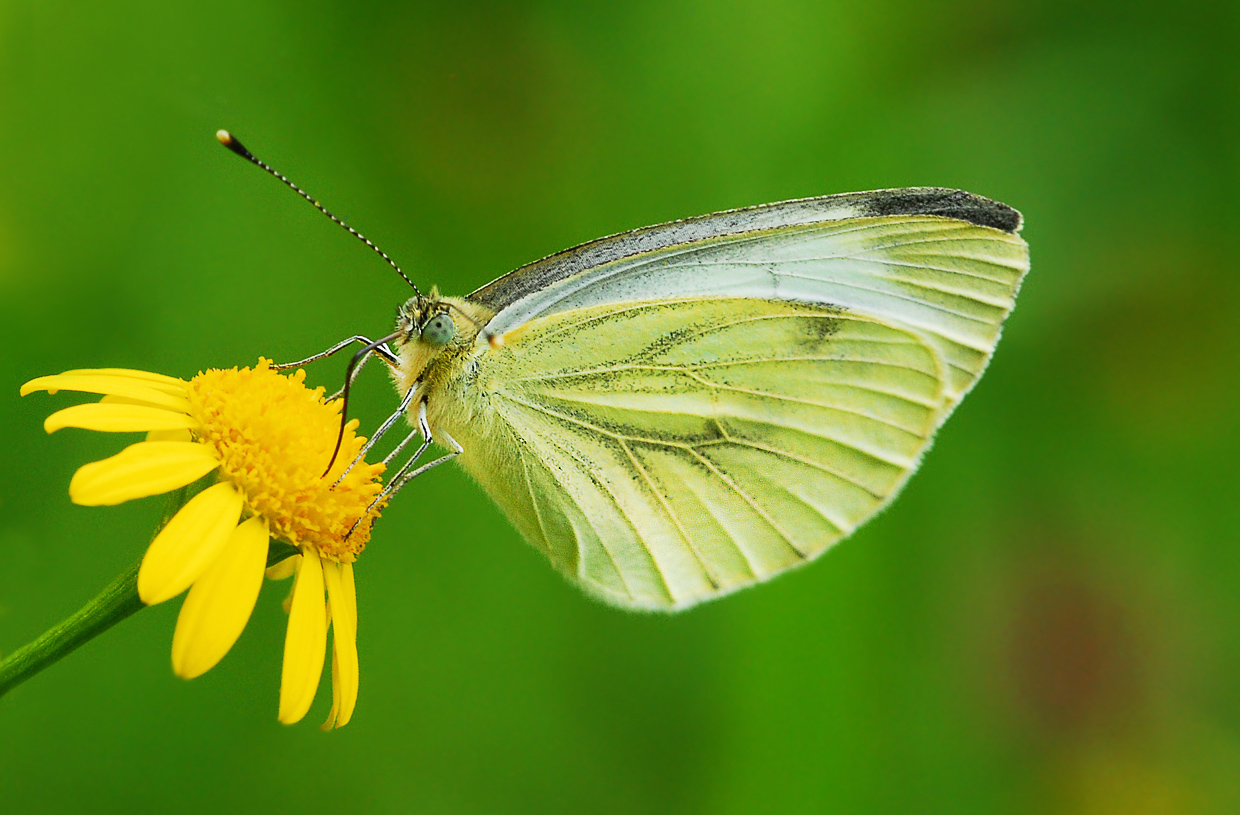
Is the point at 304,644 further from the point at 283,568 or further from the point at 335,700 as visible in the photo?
the point at 283,568

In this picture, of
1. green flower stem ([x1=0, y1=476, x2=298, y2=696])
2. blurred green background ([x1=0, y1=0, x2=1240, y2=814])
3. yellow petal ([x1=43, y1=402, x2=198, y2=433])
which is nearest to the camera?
green flower stem ([x1=0, y1=476, x2=298, y2=696])

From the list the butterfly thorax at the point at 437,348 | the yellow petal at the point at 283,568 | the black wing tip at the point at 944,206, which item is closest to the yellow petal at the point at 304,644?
the yellow petal at the point at 283,568

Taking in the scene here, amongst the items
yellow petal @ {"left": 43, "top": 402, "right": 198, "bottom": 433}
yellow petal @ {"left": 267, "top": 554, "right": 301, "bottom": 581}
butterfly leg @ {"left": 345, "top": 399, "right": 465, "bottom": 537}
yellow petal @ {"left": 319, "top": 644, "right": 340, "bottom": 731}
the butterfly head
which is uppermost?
the butterfly head

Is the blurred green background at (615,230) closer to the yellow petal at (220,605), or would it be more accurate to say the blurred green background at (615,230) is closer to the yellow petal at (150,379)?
the yellow petal at (150,379)

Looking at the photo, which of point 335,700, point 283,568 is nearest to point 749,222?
point 283,568

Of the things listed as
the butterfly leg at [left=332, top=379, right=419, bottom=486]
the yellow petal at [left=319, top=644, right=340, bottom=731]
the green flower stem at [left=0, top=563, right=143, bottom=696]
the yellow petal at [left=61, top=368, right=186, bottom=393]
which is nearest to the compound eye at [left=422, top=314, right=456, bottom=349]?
the butterfly leg at [left=332, top=379, right=419, bottom=486]

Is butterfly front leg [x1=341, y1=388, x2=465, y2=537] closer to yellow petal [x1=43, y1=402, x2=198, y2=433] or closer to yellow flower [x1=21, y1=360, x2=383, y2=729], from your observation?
yellow flower [x1=21, y1=360, x2=383, y2=729]
